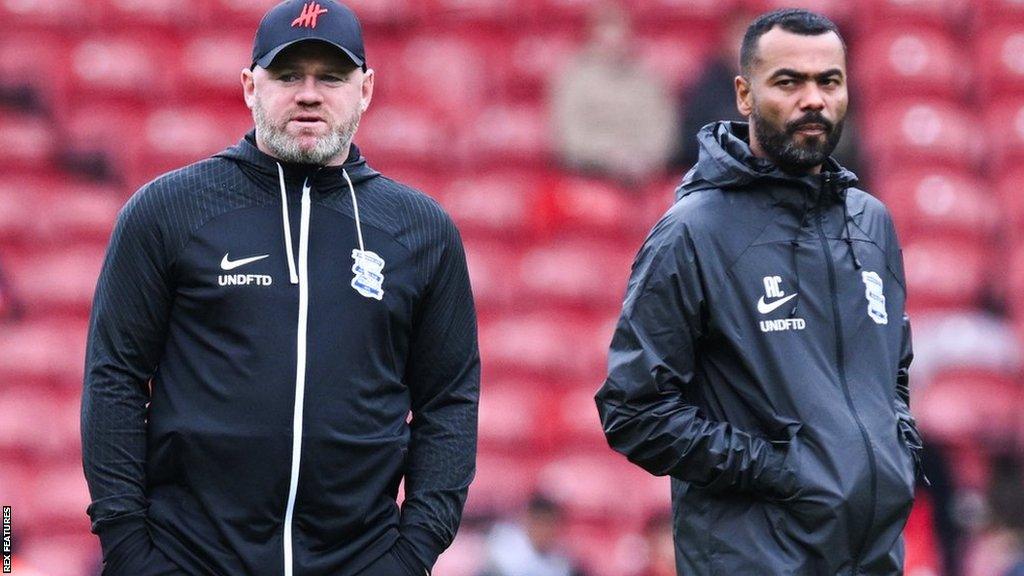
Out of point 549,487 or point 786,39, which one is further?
point 549,487

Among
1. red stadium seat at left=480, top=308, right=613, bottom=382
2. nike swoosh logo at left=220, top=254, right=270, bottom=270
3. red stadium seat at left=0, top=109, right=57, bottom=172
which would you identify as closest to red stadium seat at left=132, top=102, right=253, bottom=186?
red stadium seat at left=0, top=109, right=57, bottom=172

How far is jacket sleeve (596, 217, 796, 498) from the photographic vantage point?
2.93 meters

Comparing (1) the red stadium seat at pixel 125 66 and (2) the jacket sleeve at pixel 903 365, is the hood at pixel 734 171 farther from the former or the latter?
(1) the red stadium seat at pixel 125 66

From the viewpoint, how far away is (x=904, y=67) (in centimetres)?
750

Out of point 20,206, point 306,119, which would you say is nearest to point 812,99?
point 306,119

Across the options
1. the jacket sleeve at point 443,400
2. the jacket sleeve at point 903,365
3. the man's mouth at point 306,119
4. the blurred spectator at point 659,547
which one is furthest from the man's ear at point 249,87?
the blurred spectator at point 659,547

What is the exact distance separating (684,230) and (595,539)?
342 centimetres

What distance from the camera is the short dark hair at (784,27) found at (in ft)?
10.2

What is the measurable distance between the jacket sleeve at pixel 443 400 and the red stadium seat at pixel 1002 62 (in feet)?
16.5

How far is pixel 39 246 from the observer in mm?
7207

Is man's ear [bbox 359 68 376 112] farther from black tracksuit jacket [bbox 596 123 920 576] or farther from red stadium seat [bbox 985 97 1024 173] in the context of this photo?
red stadium seat [bbox 985 97 1024 173]

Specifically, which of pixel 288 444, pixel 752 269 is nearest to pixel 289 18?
pixel 288 444

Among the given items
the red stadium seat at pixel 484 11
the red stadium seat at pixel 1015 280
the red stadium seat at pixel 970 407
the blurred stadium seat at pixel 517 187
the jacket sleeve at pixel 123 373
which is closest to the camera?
the jacket sleeve at pixel 123 373

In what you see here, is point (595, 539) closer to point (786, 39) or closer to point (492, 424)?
point (492, 424)
